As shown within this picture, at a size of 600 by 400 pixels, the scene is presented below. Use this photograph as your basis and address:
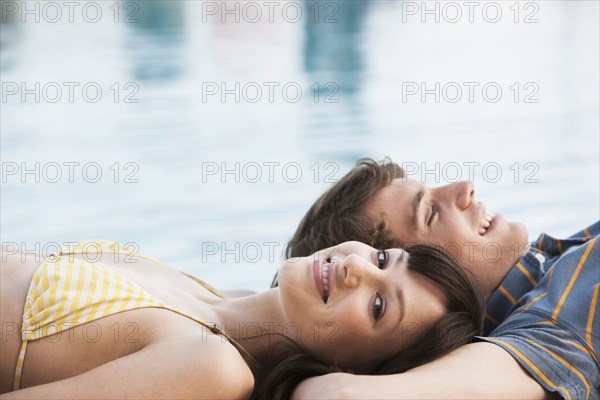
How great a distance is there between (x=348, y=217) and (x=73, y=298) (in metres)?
0.81

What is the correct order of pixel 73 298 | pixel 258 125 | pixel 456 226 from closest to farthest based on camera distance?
pixel 73 298
pixel 456 226
pixel 258 125

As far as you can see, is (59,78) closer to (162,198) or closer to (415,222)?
(162,198)

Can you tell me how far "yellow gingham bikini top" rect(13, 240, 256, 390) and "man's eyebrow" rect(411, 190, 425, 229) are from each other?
2.11 ft

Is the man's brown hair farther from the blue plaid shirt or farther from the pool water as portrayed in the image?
the pool water

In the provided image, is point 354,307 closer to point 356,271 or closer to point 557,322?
point 356,271

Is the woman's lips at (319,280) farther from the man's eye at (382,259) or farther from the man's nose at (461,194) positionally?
the man's nose at (461,194)

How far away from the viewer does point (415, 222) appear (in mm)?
2062

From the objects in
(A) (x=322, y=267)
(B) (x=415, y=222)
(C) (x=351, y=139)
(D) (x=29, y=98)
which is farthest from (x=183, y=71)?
(A) (x=322, y=267)

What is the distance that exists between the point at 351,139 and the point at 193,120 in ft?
2.90

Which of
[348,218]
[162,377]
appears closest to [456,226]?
[348,218]

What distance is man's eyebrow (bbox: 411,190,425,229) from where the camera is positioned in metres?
2.06

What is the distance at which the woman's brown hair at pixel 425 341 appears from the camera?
5.04 ft

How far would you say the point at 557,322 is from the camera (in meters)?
1.68

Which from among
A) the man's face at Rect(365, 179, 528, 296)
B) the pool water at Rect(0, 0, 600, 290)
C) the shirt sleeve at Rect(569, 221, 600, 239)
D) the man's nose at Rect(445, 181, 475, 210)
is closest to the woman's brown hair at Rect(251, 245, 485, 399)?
the man's face at Rect(365, 179, 528, 296)
